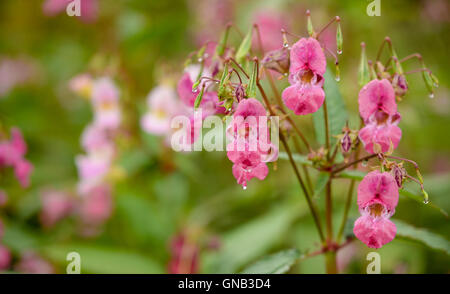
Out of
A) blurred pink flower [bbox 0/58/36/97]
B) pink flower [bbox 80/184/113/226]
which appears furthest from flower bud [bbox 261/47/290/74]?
blurred pink flower [bbox 0/58/36/97]

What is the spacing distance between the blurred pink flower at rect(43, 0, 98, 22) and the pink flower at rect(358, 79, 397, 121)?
1.53m

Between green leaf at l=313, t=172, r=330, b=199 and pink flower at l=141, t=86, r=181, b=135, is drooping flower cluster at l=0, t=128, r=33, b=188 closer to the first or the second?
pink flower at l=141, t=86, r=181, b=135

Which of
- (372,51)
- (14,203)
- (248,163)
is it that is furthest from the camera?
(372,51)

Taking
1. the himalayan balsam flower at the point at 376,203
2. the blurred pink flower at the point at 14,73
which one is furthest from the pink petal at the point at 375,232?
the blurred pink flower at the point at 14,73

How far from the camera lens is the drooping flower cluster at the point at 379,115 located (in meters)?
0.67

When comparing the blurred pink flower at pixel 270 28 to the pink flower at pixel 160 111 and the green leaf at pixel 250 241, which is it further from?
the green leaf at pixel 250 241

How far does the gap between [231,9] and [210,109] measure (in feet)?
4.52

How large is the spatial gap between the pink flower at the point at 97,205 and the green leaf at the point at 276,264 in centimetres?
88

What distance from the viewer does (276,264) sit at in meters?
0.79

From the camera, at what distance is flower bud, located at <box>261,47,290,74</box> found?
0.75m

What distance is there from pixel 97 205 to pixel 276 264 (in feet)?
3.19
